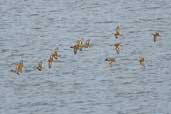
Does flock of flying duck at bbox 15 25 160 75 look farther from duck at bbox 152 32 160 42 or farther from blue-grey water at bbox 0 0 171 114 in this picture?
blue-grey water at bbox 0 0 171 114

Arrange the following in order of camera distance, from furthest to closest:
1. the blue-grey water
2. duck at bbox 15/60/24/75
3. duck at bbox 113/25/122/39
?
duck at bbox 113/25/122/39 < duck at bbox 15/60/24/75 < the blue-grey water

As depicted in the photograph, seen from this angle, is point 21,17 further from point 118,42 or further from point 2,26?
point 118,42

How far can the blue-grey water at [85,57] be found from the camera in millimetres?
25480

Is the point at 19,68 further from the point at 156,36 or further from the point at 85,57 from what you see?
the point at 156,36

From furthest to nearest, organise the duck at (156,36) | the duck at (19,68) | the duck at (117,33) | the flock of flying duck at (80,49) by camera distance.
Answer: the duck at (117,33)
the duck at (156,36)
the flock of flying duck at (80,49)
the duck at (19,68)

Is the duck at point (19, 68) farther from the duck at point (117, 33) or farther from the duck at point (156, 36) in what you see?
the duck at point (156, 36)

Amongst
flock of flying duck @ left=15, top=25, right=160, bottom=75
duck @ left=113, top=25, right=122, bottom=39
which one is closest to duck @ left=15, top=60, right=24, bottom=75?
flock of flying duck @ left=15, top=25, right=160, bottom=75

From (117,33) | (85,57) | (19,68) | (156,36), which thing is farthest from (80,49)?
(19,68)

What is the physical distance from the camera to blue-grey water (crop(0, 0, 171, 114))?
2548cm

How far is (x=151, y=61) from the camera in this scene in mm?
30141

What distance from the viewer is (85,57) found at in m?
31.1

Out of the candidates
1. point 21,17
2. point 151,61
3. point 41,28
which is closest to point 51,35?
point 41,28

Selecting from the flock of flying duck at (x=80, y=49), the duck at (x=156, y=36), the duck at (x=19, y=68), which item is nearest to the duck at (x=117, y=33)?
the flock of flying duck at (x=80, y=49)

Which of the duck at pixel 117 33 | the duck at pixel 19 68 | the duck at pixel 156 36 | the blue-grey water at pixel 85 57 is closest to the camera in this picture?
the blue-grey water at pixel 85 57
